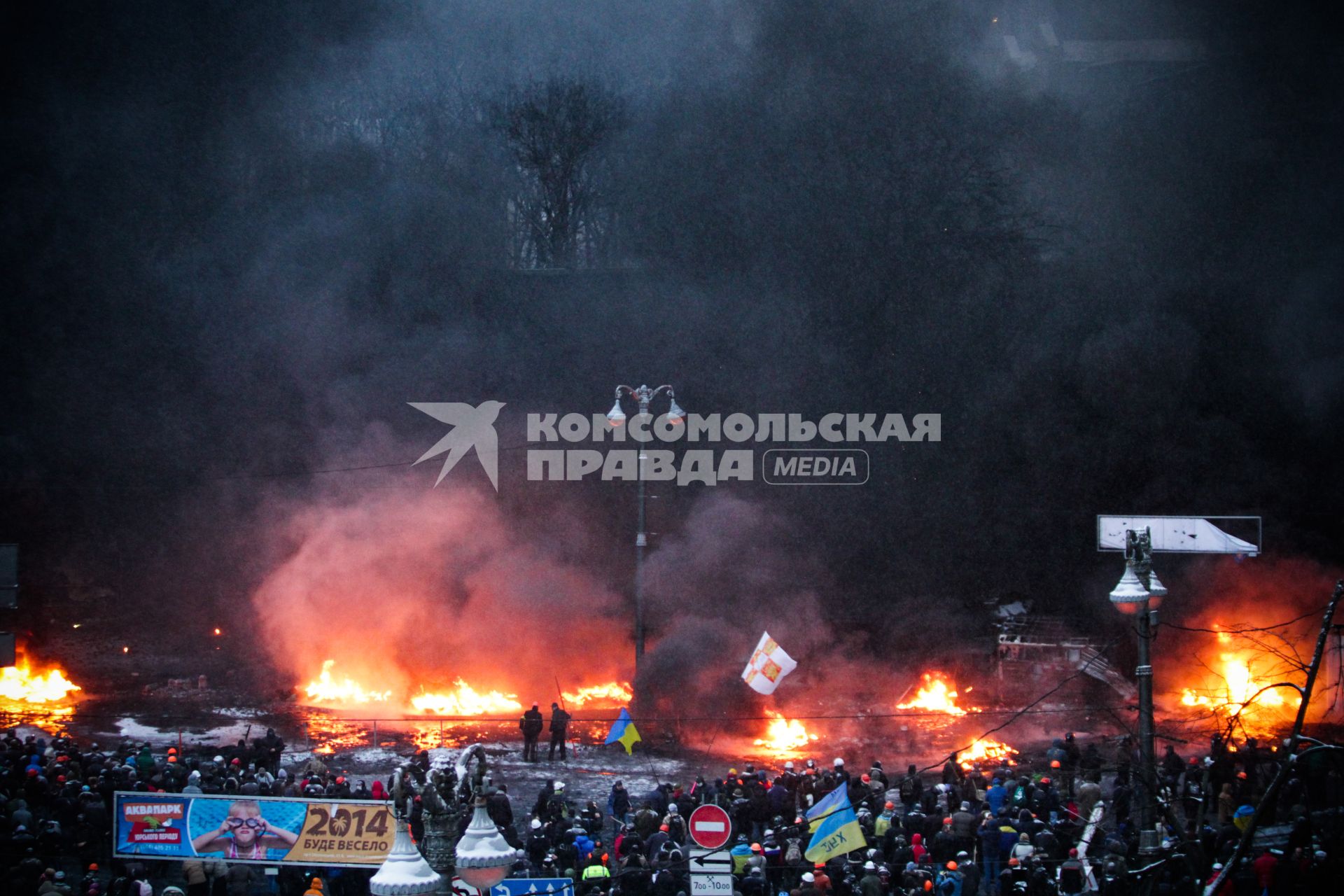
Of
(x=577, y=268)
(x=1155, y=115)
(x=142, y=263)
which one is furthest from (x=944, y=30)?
(x=142, y=263)

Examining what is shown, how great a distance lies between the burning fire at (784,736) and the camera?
17.8m

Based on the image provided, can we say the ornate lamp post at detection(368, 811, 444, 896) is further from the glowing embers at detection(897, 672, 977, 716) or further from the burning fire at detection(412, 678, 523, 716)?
the glowing embers at detection(897, 672, 977, 716)

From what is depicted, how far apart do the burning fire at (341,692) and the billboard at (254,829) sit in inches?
412

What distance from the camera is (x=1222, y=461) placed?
23.8m

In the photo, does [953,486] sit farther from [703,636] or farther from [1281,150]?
[1281,150]

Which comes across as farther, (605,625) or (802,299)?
(802,299)

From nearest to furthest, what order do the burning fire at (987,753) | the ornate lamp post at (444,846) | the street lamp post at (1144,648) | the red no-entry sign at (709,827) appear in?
the ornate lamp post at (444,846)
the street lamp post at (1144,648)
the red no-entry sign at (709,827)
the burning fire at (987,753)

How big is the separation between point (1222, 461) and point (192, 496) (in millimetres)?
21433

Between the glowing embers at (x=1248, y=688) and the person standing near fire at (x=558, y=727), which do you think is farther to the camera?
the glowing embers at (x=1248, y=688)

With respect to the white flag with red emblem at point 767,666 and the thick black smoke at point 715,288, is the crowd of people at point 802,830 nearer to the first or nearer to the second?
the white flag with red emblem at point 767,666

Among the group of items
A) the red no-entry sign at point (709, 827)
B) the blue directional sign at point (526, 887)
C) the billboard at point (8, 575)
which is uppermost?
the billboard at point (8, 575)

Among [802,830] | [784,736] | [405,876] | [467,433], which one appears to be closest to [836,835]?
[802,830]

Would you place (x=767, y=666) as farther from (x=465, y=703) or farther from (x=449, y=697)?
(x=449, y=697)

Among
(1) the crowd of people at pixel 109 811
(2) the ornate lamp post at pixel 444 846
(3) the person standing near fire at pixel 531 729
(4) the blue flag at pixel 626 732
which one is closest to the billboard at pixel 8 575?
(1) the crowd of people at pixel 109 811
